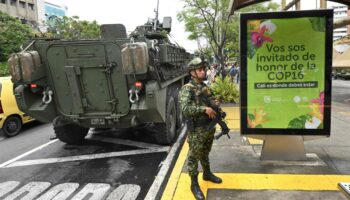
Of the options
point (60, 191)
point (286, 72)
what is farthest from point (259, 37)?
point (60, 191)

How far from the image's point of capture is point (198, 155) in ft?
15.1

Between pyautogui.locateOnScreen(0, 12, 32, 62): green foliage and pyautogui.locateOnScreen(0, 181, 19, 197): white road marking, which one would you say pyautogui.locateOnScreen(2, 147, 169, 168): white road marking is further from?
pyautogui.locateOnScreen(0, 12, 32, 62): green foliage

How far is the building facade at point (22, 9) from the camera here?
5783cm

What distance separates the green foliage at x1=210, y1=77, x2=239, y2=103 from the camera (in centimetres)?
1306

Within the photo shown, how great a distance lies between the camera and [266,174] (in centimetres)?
530

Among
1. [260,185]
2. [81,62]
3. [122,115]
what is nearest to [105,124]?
[122,115]

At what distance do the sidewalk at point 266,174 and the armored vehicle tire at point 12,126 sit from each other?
5.56m

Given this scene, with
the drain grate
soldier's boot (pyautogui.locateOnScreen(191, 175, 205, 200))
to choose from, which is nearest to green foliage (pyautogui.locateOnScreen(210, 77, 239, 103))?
soldier's boot (pyautogui.locateOnScreen(191, 175, 205, 200))

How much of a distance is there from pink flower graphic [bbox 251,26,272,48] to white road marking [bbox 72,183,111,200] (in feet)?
10.4

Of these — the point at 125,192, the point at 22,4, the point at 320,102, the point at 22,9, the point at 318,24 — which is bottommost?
the point at 125,192

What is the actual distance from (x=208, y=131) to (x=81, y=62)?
3.29 m

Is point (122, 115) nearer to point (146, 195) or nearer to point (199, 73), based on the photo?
point (146, 195)

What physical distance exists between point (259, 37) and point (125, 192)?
10.1ft

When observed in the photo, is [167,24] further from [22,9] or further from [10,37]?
[22,9]
